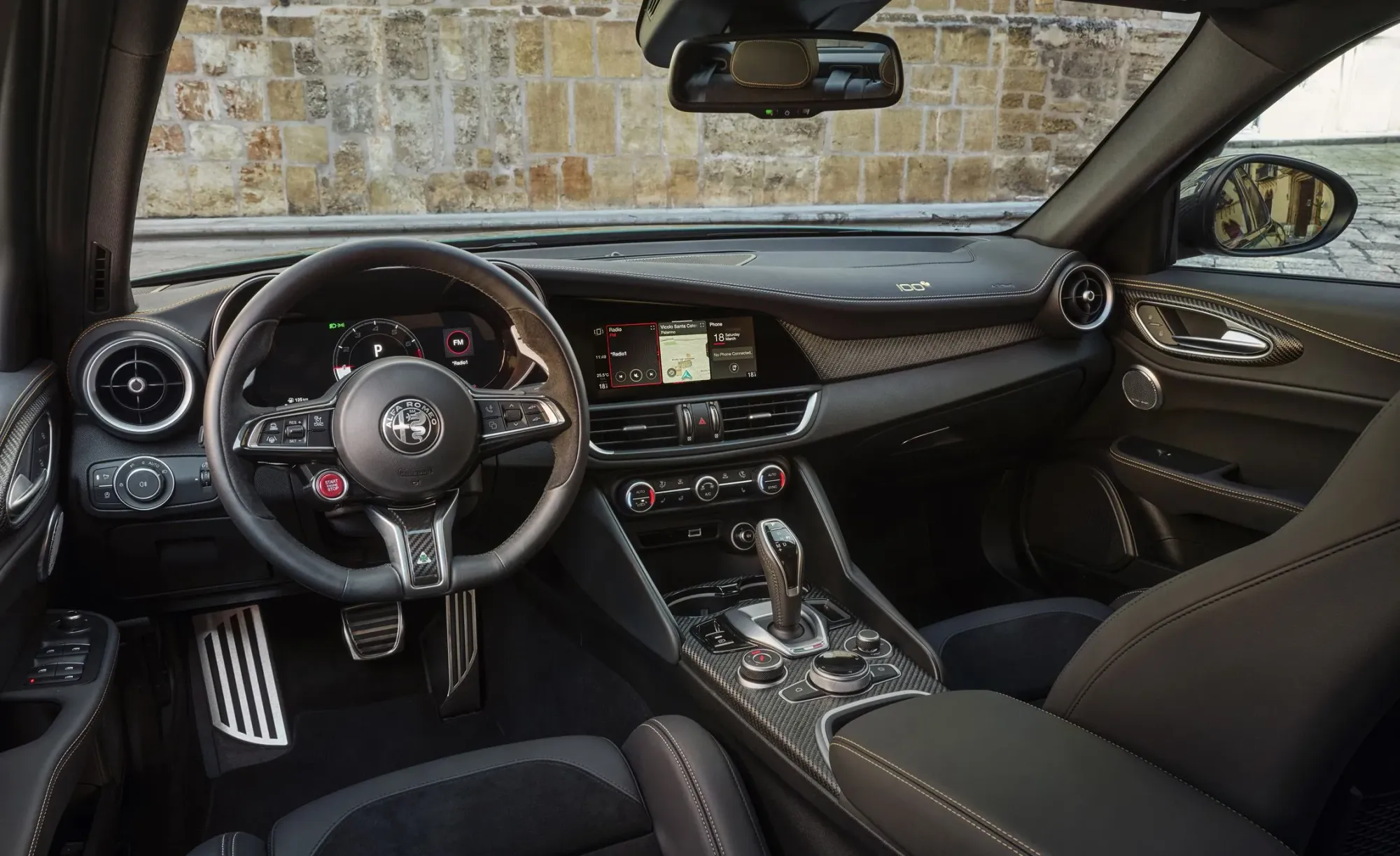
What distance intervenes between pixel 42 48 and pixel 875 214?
7.07m

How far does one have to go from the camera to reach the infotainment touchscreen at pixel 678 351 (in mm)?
2168

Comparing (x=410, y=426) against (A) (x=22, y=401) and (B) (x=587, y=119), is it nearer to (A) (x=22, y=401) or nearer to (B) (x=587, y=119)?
(A) (x=22, y=401)

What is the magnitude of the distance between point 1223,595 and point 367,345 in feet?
4.66

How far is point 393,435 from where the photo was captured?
5.26 ft

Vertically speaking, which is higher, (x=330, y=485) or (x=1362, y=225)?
(x=1362, y=225)

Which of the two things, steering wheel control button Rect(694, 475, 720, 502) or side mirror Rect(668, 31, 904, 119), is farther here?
steering wheel control button Rect(694, 475, 720, 502)

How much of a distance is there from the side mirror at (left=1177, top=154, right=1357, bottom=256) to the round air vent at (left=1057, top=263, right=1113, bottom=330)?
0.23 m

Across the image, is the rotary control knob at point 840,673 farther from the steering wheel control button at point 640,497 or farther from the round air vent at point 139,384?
the round air vent at point 139,384

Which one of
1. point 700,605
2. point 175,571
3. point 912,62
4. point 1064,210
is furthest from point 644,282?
point 912,62

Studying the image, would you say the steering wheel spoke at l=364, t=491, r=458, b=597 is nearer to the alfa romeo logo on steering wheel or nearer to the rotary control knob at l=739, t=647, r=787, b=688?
the alfa romeo logo on steering wheel

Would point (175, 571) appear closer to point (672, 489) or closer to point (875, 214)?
point (672, 489)

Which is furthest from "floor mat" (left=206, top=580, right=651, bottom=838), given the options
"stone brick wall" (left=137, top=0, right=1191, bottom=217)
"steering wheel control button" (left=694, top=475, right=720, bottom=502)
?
"stone brick wall" (left=137, top=0, right=1191, bottom=217)

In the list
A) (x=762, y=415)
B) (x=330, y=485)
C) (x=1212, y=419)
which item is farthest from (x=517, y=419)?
(x=1212, y=419)

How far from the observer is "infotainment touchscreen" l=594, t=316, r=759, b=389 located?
2.17m
